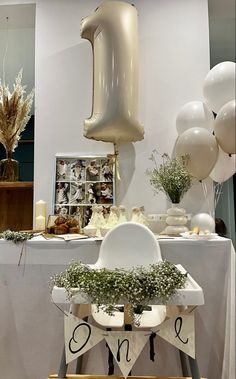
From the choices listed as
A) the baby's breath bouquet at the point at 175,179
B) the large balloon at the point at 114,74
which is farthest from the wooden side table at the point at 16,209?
the baby's breath bouquet at the point at 175,179

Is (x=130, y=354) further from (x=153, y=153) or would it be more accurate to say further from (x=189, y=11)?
(x=189, y=11)

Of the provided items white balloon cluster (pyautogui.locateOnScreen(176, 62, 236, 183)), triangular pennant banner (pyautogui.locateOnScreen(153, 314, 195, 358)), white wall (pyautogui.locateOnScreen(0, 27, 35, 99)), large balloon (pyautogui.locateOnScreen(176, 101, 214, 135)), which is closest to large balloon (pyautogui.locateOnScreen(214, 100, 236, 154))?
white balloon cluster (pyautogui.locateOnScreen(176, 62, 236, 183))

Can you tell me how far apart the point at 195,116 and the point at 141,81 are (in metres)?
0.54

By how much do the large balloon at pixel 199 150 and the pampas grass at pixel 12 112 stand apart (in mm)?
1175

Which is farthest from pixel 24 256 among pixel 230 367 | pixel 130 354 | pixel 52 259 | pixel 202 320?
pixel 230 367

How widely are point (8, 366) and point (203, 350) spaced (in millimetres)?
1120

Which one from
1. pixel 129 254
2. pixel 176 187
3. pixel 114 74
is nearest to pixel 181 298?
pixel 129 254

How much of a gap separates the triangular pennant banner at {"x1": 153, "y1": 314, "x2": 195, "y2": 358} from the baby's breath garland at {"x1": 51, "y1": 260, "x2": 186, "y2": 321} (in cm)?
12

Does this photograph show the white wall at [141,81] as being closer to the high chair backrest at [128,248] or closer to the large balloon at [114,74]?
the large balloon at [114,74]

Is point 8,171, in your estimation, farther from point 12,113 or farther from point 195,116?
point 195,116

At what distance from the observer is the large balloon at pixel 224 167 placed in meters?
1.90

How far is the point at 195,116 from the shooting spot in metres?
2.14

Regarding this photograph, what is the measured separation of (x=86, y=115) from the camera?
2434 mm

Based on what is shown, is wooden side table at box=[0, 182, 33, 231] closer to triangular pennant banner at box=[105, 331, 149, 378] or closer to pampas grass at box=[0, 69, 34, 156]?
pampas grass at box=[0, 69, 34, 156]
